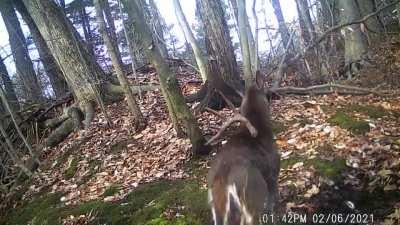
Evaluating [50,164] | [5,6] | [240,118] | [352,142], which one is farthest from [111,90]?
[240,118]

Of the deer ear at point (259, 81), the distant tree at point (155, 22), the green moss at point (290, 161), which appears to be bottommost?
the green moss at point (290, 161)

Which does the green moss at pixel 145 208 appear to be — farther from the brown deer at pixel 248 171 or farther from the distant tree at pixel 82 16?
the distant tree at pixel 82 16

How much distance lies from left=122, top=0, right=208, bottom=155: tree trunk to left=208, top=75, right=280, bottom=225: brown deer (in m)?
2.66

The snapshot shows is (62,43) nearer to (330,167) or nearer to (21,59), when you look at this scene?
(21,59)

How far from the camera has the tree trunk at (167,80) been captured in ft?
24.6

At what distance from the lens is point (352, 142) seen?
6.91m

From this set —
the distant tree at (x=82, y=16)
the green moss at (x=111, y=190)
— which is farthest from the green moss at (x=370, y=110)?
the distant tree at (x=82, y=16)

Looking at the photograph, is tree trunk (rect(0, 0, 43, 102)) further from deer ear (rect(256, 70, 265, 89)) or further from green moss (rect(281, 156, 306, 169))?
deer ear (rect(256, 70, 265, 89))

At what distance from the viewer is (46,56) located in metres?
14.2

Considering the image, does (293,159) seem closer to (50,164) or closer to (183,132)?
(183,132)

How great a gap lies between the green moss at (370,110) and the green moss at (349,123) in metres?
0.36

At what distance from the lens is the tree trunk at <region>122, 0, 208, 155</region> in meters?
7.48

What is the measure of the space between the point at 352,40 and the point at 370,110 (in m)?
4.82

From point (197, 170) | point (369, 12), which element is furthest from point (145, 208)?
point (369, 12)
